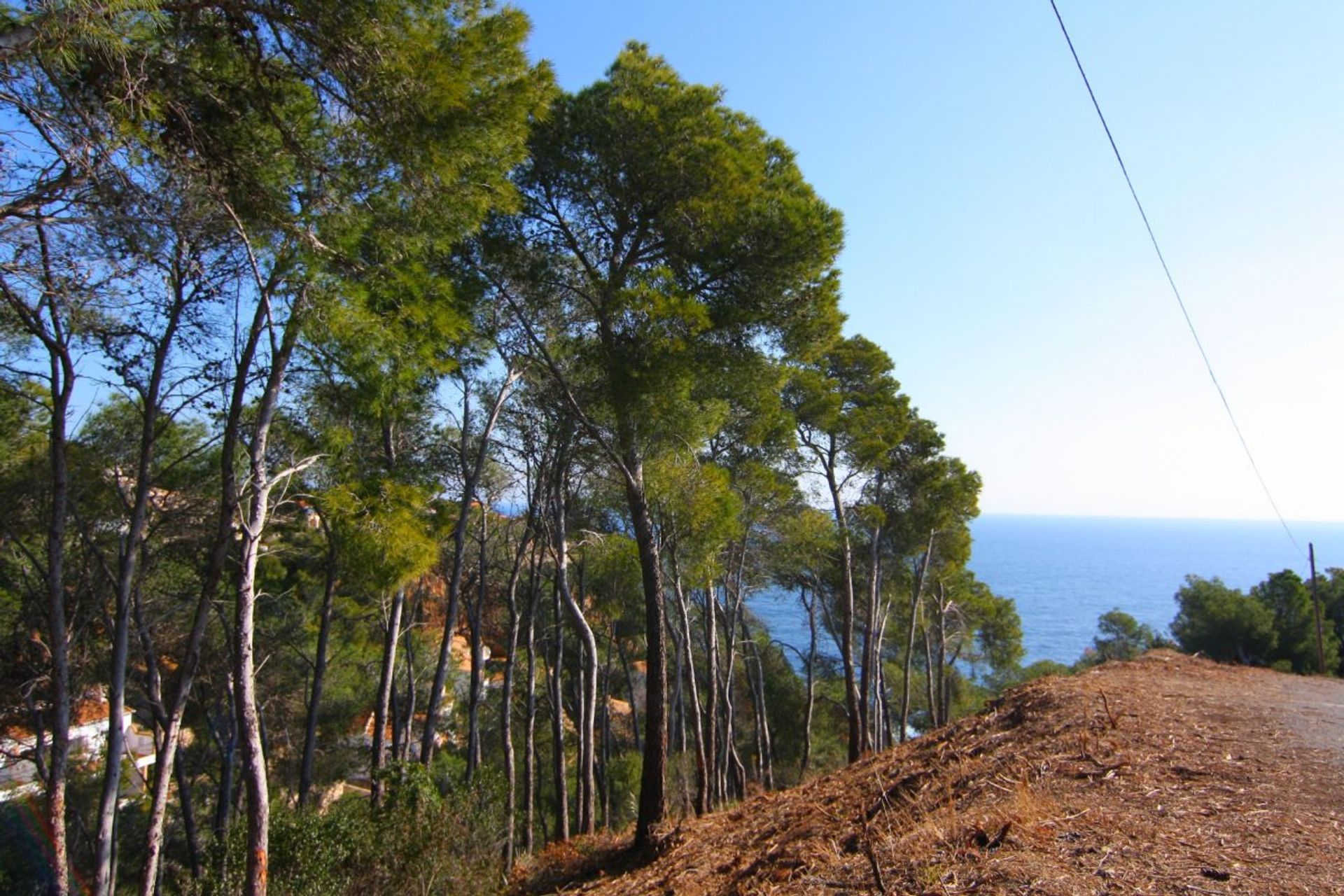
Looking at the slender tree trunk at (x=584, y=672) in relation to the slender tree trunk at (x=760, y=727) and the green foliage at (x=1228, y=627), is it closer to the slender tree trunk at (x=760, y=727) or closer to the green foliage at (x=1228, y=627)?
the slender tree trunk at (x=760, y=727)

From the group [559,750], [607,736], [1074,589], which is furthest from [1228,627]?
[1074,589]

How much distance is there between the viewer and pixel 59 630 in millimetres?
6648

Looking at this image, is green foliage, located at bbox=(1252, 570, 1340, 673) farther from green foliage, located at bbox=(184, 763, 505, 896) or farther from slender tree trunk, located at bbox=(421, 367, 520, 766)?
green foliage, located at bbox=(184, 763, 505, 896)

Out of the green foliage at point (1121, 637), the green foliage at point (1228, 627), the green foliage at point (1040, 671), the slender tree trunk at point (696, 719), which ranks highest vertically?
the slender tree trunk at point (696, 719)

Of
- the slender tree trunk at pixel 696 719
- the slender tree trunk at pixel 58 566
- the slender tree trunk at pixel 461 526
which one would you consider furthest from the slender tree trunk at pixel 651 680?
the slender tree trunk at pixel 58 566

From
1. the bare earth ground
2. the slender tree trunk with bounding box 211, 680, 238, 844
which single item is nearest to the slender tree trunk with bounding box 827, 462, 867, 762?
the bare earth ground

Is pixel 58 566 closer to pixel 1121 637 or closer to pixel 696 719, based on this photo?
pixel 696 719

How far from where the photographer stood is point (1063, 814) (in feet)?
11.6

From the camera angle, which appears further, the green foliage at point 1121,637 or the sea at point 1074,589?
the sea at point 1074,589

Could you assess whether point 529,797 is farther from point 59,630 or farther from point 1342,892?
point 1342,892

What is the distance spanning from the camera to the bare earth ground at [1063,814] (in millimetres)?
2883

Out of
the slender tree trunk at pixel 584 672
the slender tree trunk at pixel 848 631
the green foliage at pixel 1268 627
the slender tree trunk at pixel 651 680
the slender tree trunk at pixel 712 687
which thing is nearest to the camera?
the slender tree trunk at pixel 651 680

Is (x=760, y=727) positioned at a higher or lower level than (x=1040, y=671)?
higher

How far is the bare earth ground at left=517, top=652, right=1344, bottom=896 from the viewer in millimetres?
2883
